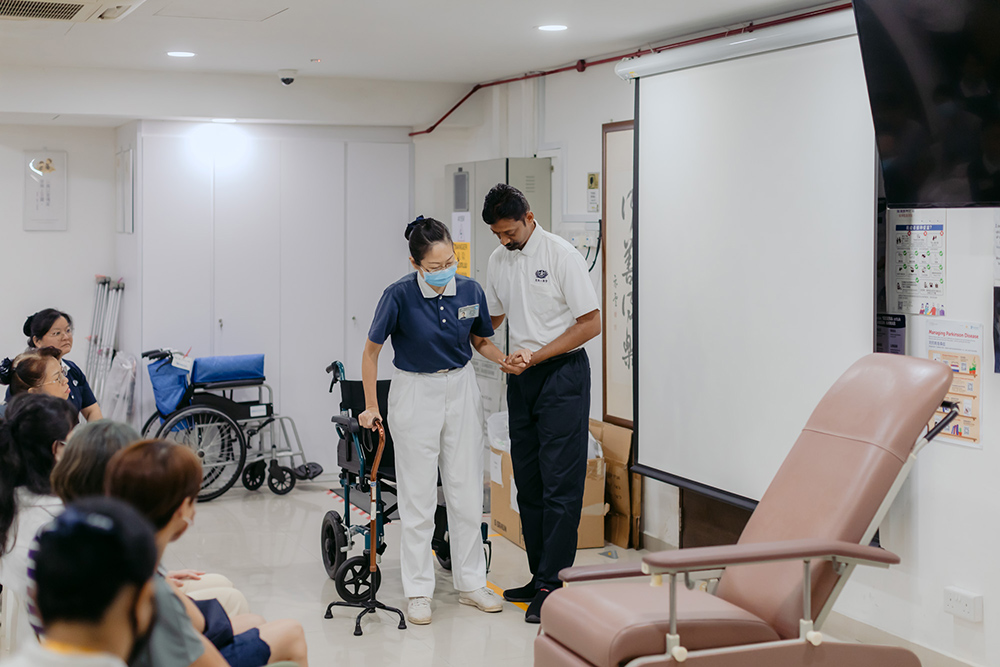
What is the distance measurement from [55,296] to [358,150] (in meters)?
2.40

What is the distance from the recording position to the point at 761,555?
243 cm

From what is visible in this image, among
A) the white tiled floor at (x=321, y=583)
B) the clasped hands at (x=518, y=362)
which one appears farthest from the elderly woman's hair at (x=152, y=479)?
the clasped hands at (x=518, y=362)

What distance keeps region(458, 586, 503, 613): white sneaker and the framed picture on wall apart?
1358 millimetres

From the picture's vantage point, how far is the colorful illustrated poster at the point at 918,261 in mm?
3301

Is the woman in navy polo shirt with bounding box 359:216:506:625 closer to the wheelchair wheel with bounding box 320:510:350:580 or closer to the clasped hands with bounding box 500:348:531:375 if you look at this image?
the clasped hands with bounding box 500:348:531:375

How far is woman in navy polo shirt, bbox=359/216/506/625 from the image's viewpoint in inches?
156

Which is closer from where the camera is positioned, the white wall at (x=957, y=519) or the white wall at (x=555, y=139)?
the white wall at (x=957, y=519)

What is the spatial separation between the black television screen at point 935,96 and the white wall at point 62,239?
557cm

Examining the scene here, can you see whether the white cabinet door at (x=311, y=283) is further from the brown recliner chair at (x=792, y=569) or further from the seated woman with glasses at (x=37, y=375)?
the brown recliner chair at (x=792, y=569)

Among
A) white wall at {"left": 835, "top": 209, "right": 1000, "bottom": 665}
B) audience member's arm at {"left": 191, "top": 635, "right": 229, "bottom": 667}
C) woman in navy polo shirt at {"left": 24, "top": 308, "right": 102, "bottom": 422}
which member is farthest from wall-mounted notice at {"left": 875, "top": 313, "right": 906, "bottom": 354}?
woman in navy polo shirt at {"left": 24, "top": 308, "right": 102, "bottom": 422}

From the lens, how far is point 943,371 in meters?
2.69

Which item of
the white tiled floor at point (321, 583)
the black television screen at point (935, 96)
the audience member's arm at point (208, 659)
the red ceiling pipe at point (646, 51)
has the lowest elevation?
the white tiled floor at point (321, 583)

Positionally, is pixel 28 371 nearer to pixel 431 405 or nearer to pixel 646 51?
pixel 431 405

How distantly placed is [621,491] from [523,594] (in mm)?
997
